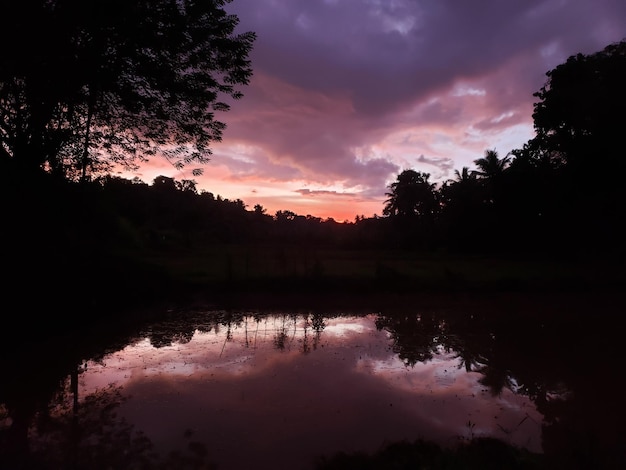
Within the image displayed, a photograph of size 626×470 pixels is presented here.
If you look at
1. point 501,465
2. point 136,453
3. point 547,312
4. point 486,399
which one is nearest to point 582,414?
point 486,399

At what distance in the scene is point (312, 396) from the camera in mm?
6285

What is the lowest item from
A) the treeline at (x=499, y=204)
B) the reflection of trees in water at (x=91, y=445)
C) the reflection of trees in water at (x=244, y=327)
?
the reflection of trees in water at (x=244, y=327)

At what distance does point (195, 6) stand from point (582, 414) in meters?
11.4

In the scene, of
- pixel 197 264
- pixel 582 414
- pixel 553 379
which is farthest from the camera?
pixel 197 264

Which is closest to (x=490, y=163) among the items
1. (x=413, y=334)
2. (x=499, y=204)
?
(x=499, y=204)

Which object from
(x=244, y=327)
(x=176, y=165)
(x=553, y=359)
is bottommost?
(x=244, y=327)

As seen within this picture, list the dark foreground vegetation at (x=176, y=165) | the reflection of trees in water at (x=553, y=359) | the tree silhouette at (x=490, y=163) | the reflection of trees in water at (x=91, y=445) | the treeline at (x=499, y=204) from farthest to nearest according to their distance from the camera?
the tree silhouette at (x=490, y=163), the treeline at (x=499, y=204), the dark foreground vegetation at (x=176, y=165), the reflection of trees in water at (x=553, y=359), the reflection of trees in water at (x=91, y=445)

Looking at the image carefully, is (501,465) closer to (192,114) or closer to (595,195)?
(192,114)

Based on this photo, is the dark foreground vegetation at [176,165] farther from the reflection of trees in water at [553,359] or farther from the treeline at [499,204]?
the reflection of trees in water at [553,359]

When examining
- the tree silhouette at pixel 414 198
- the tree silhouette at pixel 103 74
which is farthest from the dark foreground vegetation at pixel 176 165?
the tree silhouette at pixel 414 198

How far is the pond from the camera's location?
4496 mm

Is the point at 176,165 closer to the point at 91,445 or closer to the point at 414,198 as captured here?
the point at 91,445

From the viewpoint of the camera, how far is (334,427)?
5230 millimetres

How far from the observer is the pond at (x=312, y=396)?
4496mm
